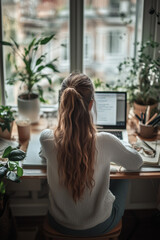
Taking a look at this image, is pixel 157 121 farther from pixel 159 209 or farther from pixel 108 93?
pixel 159 209

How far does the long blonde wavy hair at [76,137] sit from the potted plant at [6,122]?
1.96ft

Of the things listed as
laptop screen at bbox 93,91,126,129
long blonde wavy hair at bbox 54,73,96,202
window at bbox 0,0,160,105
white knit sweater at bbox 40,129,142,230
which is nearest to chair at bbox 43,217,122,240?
white knit sweater at bbox 40,129,142,230

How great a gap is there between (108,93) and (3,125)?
701 mm

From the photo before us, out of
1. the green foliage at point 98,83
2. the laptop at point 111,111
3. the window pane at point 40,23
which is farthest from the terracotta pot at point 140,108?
the window pane at point 40,23

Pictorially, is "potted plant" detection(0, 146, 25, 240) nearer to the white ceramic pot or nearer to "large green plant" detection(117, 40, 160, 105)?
the white ceramic pot

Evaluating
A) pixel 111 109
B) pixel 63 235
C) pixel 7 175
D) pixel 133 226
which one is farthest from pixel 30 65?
pixel 133 226

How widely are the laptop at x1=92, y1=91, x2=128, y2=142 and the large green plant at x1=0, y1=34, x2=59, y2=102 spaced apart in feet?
1.29

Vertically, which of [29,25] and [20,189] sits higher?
[29,25]

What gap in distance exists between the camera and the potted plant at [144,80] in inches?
83.9

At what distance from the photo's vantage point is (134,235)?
2168 mm

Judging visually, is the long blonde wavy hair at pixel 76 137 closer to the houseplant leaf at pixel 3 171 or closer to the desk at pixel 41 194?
the houseplant leaf at pixel 3 171

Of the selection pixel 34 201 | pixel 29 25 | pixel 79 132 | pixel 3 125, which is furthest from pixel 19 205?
pixel 29 25

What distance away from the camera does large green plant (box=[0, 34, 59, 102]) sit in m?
2.13

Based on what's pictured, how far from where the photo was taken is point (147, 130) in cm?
199
